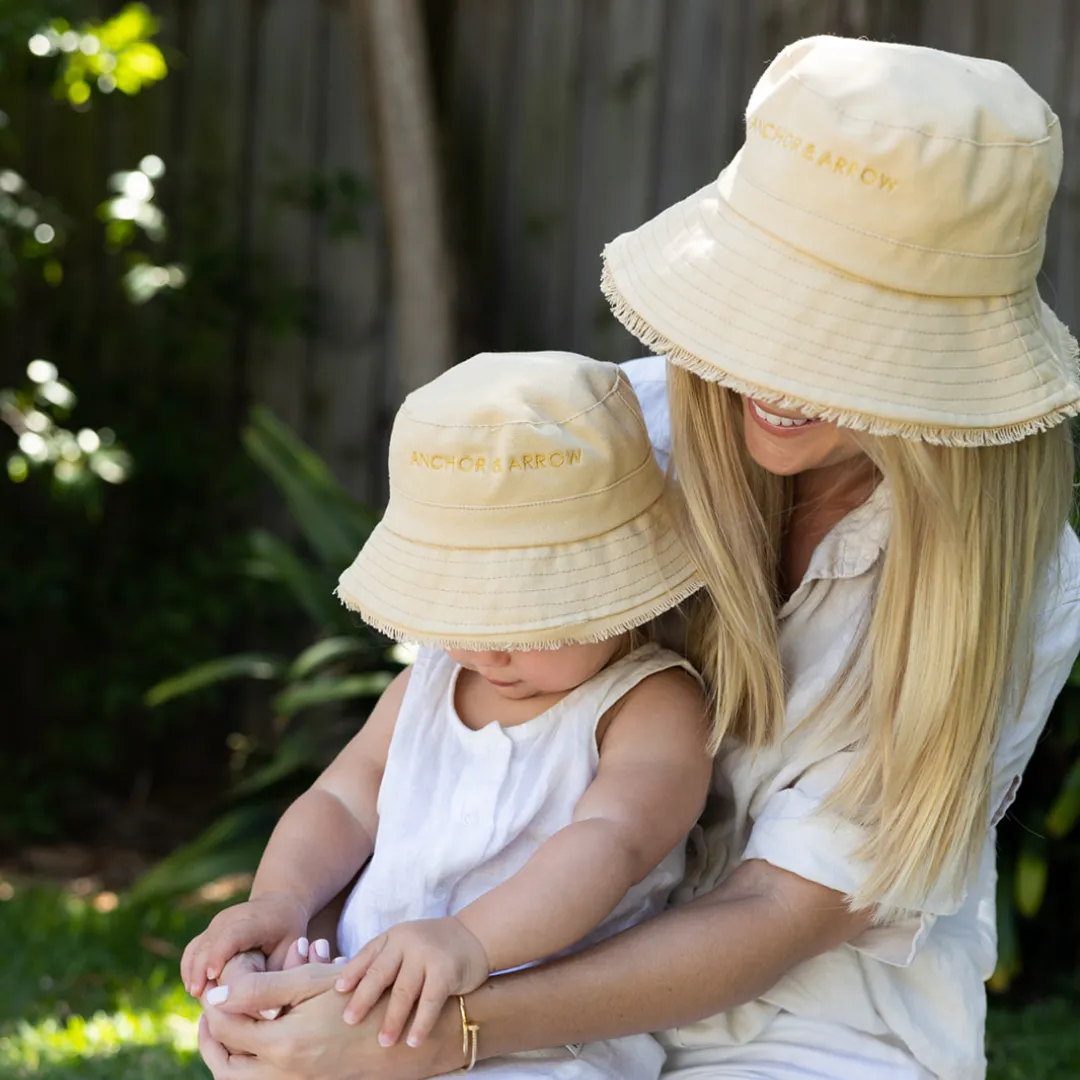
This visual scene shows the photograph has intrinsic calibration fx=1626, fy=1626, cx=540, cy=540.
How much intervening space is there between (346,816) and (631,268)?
2.50ft

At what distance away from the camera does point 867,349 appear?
1.56 metres

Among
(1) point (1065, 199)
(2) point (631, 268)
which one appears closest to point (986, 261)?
(2) point (631, 268)

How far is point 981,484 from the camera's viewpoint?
1.66m

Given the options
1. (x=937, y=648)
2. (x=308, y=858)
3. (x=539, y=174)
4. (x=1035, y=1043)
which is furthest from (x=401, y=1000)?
(x=539, y=174)

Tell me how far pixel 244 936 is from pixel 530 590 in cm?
50

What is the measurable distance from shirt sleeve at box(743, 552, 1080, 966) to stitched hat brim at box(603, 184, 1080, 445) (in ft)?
1.09

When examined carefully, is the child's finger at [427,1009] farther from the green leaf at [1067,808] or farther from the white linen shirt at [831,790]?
the green leaf at [1067,808]

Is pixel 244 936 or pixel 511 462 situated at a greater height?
pixel 511 462

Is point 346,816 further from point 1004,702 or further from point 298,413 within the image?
point 298,413

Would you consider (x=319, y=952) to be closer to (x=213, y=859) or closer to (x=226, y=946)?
(x=226, y=946)

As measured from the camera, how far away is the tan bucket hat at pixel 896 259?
1.54 meters

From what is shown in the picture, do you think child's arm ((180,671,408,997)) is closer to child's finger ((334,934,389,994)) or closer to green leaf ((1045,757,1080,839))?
child's finger ((334,934,389,994))

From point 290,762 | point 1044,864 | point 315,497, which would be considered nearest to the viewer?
point 1044,864

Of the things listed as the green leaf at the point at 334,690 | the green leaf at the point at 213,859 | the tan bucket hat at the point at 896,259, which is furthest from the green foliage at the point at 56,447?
the tan bucket hat at the point at 896,259
